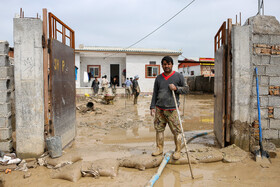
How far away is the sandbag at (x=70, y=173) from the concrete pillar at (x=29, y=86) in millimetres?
870

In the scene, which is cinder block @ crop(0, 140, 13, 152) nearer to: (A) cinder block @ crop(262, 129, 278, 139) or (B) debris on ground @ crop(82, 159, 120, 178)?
(B) debris on ground @ crop(82, 159, 120, 178)

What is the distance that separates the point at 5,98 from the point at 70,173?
78.3 inches

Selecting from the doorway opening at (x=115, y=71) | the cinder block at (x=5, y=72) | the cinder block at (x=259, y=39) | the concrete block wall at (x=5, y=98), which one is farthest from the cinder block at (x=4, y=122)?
the doorway opening at (x=115, y=71)

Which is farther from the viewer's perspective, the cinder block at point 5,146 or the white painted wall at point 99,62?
the white painted wall at point 99,62

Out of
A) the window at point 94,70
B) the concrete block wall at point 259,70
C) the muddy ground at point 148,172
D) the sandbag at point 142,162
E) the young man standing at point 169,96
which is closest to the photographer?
the muddy ground at point 148,172

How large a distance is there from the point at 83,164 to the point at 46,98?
1.44 metres

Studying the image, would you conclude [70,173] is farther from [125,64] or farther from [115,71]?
[115,71]

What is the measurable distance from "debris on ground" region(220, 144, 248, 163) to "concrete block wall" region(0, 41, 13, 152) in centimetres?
414

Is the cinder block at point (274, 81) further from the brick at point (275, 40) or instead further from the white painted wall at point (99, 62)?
the white painted wall at point (99, 62)

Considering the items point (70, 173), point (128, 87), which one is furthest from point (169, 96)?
point (128, 87)

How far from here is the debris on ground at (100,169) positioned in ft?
11.9

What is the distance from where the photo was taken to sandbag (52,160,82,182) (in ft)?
11.5

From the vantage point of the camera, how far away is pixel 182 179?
354cm

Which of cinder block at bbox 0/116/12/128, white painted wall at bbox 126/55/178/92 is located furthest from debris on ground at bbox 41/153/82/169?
white painted wall at bbox 126/55/178/92
